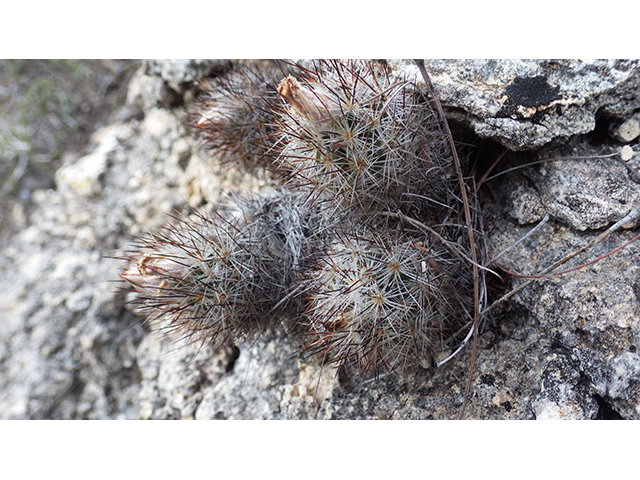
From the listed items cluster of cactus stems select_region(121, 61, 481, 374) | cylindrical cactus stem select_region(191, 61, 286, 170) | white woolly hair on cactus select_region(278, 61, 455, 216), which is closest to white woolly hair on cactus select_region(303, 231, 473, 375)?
cluster of cactus stems select_region(121, 61, 481, 374)

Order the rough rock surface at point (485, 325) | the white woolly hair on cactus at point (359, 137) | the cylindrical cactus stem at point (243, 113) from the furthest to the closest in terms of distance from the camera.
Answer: the cylindrical cactus stem at point (243, 113)
the rough rock surface at point (485, 325)
the white woolly hair on cactus at point (359, 137)

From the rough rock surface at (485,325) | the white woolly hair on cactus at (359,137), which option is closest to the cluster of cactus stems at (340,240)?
the white woolly hair on cactus at (359,137)

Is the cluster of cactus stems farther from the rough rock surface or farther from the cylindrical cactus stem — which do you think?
the rough rock surface

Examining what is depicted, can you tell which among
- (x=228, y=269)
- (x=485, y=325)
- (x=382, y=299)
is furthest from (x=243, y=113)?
(x=485, y=325)

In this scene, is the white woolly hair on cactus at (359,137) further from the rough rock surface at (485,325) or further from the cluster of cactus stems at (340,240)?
the rough rock surface at (485,325)

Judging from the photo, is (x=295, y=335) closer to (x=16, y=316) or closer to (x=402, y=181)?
(x=402, y=181)

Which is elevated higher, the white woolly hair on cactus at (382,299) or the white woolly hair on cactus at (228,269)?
the white woolly hair on cactus at (228,269)
